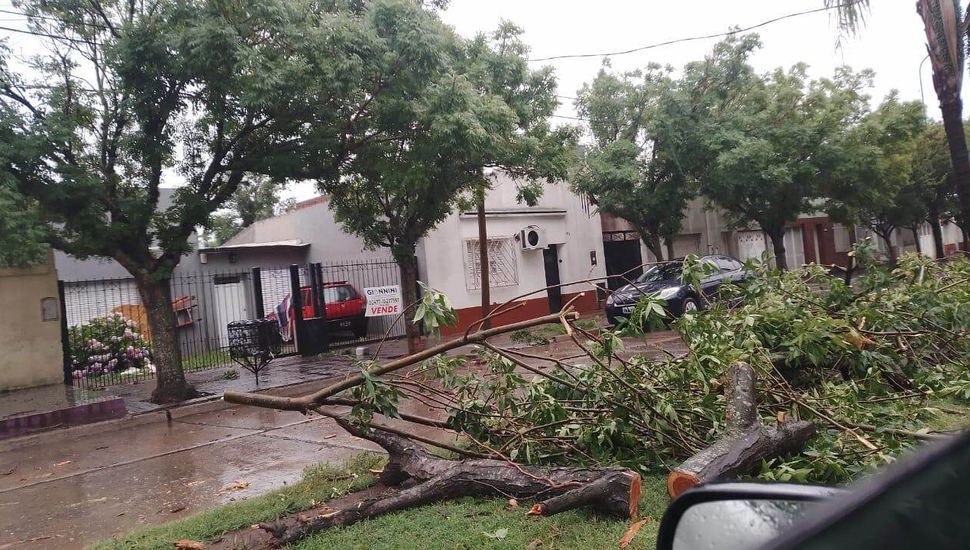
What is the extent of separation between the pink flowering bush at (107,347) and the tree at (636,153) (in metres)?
11.5

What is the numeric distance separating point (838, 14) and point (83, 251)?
416 inches

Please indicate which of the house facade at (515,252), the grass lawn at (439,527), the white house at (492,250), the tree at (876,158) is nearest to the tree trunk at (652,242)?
the house facade at (515,252)

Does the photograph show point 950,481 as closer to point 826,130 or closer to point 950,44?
point 950,44

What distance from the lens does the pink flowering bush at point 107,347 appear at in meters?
13.8

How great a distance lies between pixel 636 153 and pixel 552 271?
523 cm

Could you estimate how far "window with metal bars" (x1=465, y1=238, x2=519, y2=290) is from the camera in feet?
62.4

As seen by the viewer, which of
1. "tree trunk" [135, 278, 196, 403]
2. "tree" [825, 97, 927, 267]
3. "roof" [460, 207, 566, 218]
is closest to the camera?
"tree trunk" [135, 278, 196, 403]

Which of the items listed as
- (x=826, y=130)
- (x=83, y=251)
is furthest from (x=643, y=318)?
(x=826, y=130)

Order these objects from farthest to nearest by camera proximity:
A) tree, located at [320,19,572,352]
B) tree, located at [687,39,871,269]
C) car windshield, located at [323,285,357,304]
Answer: car windshield, located at [323,285,357,304], tree, located at [687,39,871,269], tree, located at [320,19,572,352]

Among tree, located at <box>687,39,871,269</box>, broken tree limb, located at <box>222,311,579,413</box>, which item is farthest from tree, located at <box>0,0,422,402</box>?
tree, located at <box>687,39,871,269</box>

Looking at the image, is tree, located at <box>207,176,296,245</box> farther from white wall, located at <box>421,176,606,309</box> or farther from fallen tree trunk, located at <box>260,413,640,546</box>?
fallen tree trunk, located at <box>260,413,640,546</box>

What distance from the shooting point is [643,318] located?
4.68 m

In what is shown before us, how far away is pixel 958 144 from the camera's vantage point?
29.0 ft

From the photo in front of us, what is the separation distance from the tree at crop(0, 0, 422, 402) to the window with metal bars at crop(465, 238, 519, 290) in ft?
26.8
